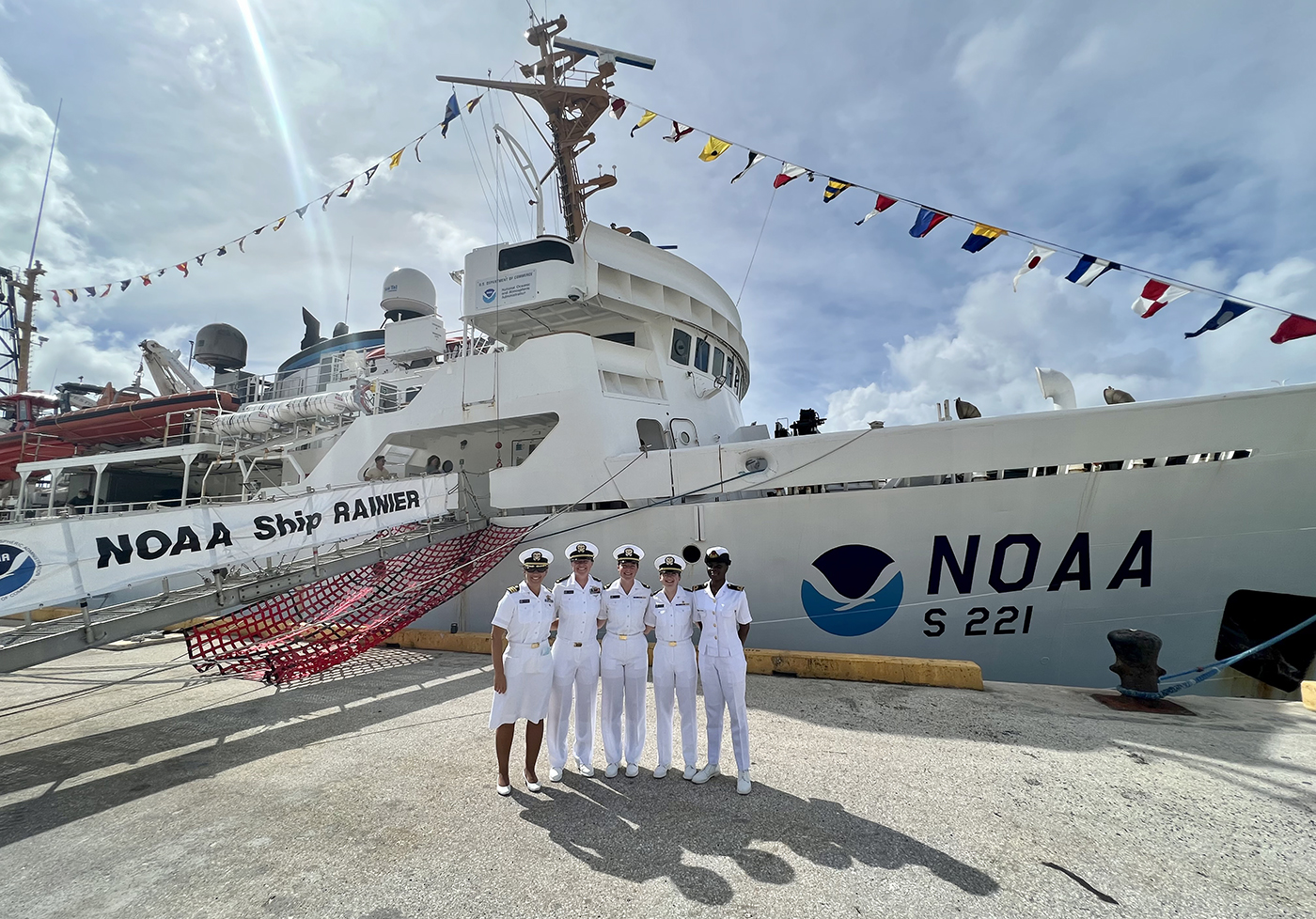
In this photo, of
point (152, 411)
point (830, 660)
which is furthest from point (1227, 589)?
point (152, 411)

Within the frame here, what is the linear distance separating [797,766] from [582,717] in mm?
1407

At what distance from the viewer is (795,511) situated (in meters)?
6.75

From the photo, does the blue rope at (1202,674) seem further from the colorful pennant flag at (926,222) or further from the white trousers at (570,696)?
the colorful pennant flag at (926,222)

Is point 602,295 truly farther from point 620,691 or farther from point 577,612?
point 620,691

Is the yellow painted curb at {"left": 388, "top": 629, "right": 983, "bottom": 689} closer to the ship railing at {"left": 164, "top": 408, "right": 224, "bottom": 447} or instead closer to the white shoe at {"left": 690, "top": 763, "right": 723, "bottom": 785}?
the white shoe at {"left": 690, "top": 763, "right": 723, "bottom": 785}

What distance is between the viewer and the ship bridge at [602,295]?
897cm

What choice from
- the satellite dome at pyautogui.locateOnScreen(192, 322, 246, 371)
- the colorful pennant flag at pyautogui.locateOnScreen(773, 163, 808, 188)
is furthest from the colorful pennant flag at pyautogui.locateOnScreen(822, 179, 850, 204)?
the satellite dome at pyautogui.locateOnScreen(192, 322, 246, 371)

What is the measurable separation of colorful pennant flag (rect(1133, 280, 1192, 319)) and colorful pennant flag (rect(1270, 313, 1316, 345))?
2.83 ft

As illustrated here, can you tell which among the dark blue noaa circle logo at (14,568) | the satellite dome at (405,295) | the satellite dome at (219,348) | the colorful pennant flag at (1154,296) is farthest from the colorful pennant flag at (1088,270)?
the satellite dome at (219,348)

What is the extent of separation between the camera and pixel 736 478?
7051 millimetres

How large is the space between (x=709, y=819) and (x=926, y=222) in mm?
7703

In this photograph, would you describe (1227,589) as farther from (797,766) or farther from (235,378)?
(235,378)

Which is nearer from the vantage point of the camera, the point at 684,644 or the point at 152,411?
the point at 684,644

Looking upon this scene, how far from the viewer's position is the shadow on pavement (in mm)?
2553
